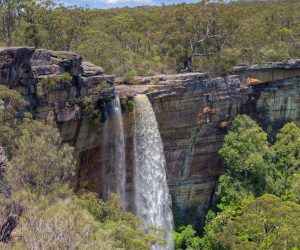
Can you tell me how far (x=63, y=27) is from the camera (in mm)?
28078

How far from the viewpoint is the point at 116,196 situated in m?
16.4

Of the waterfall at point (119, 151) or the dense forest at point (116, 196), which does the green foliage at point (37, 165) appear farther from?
the waterfall at point (119, 151)

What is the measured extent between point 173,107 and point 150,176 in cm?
444

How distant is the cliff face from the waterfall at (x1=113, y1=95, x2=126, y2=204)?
0.31 meters

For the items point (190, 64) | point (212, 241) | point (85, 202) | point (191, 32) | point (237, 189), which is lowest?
point (212, 241)

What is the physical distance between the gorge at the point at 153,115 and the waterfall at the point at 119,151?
0.18 ft

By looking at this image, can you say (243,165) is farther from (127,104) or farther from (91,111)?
(91,111)

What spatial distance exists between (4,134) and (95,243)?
19.7 feet

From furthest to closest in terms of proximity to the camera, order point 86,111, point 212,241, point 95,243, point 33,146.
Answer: point 212,241, point 86,111, point 33,146, point 95,243

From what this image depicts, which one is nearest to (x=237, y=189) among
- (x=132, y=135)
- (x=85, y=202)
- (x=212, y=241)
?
(x=212, y=241)

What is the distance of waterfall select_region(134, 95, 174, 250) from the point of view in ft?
73.9

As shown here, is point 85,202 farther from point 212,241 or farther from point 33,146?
point 212,241

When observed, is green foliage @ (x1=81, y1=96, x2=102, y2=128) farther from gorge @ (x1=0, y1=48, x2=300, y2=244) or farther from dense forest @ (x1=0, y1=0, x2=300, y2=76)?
dense forest @ (x1=0, y1=0, x2=300, y2=76)

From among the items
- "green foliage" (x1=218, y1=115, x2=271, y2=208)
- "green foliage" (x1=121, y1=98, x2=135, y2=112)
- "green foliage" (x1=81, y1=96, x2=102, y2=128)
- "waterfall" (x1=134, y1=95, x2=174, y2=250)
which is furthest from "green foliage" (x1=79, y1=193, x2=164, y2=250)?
"green foliage" (x1=218, y1=115, x2=271, y2=208)
